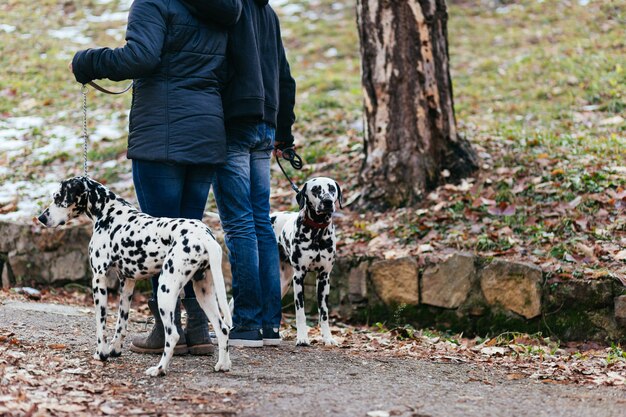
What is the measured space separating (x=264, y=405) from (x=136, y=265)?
1.39 meters

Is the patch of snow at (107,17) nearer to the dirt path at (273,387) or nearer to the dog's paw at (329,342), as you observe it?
the dirt path at (273,387)

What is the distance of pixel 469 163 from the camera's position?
9031mm

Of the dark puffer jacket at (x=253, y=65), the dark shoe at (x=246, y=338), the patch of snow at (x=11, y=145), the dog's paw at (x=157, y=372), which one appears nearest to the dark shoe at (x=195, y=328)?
the dark shoe at (x=246, y=338)

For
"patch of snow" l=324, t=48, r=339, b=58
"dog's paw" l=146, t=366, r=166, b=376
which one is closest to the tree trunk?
"dog's paw" l=146, t=366, r=166, b=376


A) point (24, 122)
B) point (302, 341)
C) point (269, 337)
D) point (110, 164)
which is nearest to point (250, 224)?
point (269, 337)

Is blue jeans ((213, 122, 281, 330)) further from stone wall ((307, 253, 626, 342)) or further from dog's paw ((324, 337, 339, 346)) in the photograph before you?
stone wall ((307, 253, 626, 342))

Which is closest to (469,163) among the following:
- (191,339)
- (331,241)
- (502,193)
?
(502,193)

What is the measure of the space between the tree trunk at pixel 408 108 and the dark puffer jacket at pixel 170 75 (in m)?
3.80

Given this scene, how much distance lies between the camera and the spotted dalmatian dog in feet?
16.0

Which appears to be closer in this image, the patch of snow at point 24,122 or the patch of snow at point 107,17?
the patch of snow at point 24,122

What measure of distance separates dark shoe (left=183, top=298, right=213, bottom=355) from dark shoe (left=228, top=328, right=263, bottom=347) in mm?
450

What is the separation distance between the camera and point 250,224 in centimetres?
598

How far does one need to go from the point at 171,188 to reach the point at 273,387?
154 centimetres

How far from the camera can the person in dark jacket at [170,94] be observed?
16.9ft
